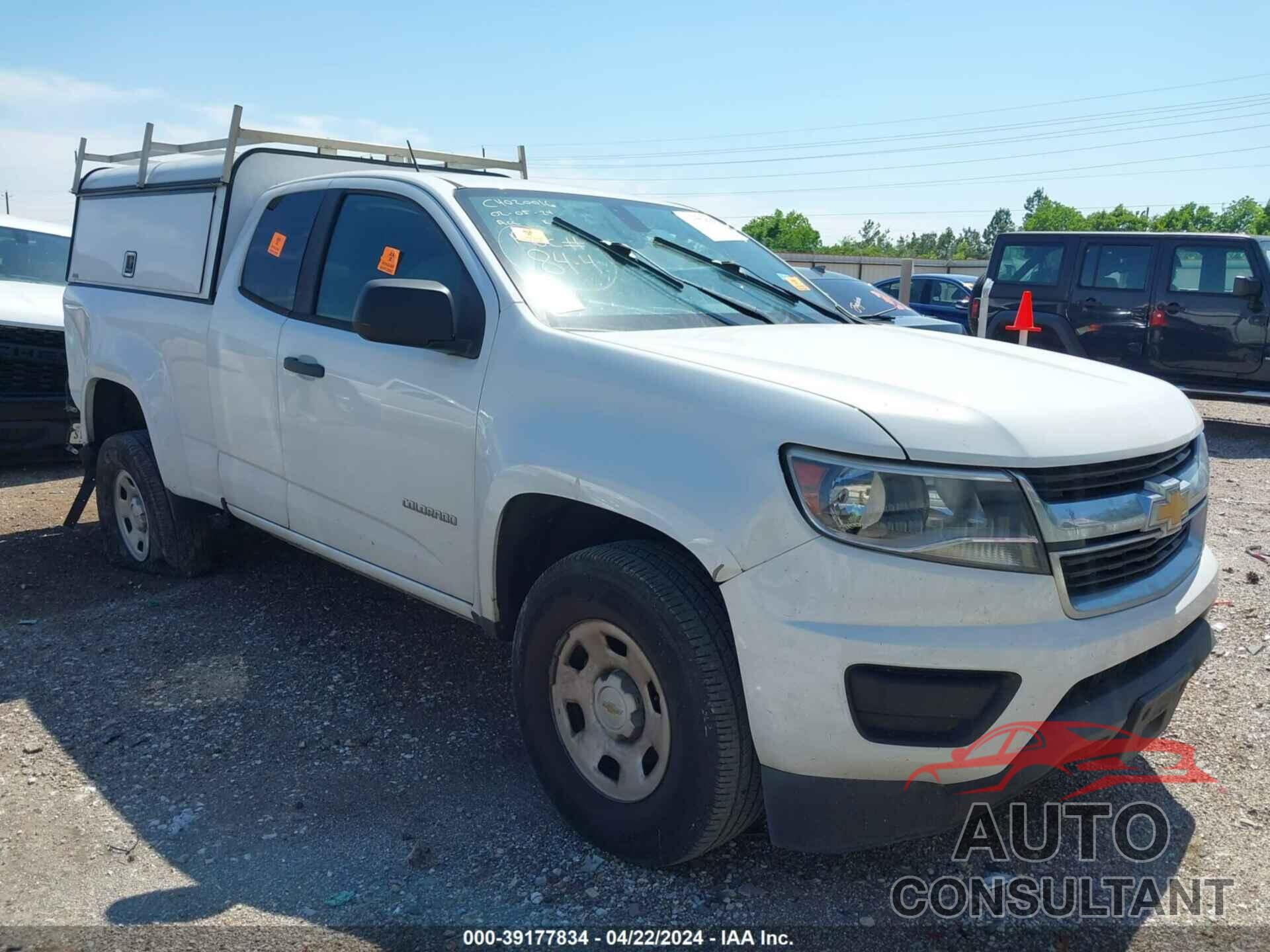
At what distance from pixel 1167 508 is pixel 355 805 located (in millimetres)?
2470

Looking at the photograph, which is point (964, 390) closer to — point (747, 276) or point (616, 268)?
point (616, 268)

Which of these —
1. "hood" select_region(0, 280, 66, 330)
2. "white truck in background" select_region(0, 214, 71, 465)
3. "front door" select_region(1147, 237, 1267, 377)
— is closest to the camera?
"white truck in background" select_region(0, 214, 71, 465)

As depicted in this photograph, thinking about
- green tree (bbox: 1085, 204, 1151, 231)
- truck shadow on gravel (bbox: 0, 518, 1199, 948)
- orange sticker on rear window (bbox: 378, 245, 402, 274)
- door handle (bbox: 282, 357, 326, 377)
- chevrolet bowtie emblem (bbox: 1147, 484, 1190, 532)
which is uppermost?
green tree (bbox: 1085, 204, 1151, 231)

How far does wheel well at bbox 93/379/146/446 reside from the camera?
549cm

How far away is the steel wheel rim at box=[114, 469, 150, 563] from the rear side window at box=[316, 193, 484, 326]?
2047 mm

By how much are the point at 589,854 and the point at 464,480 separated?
1.15 metres

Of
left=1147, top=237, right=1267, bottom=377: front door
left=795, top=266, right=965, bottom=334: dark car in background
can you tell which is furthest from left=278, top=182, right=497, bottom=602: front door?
left=1147, top=237, right=1267, bottom=377: front door

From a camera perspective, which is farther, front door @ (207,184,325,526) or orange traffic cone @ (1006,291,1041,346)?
orange traffic cone @ (1006,291,1041,346)

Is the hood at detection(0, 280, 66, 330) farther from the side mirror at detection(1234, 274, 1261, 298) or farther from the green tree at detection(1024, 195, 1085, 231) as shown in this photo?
the green tree at detection(1024, 195, 1085, 231)

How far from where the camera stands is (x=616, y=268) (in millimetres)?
3537

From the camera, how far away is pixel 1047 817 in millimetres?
3145

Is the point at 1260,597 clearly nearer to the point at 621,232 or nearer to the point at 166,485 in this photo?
the point at 621,232

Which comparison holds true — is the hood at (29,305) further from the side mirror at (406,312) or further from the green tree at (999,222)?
the green tree at (999,222)


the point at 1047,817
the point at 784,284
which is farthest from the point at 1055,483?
the point at 784,284
